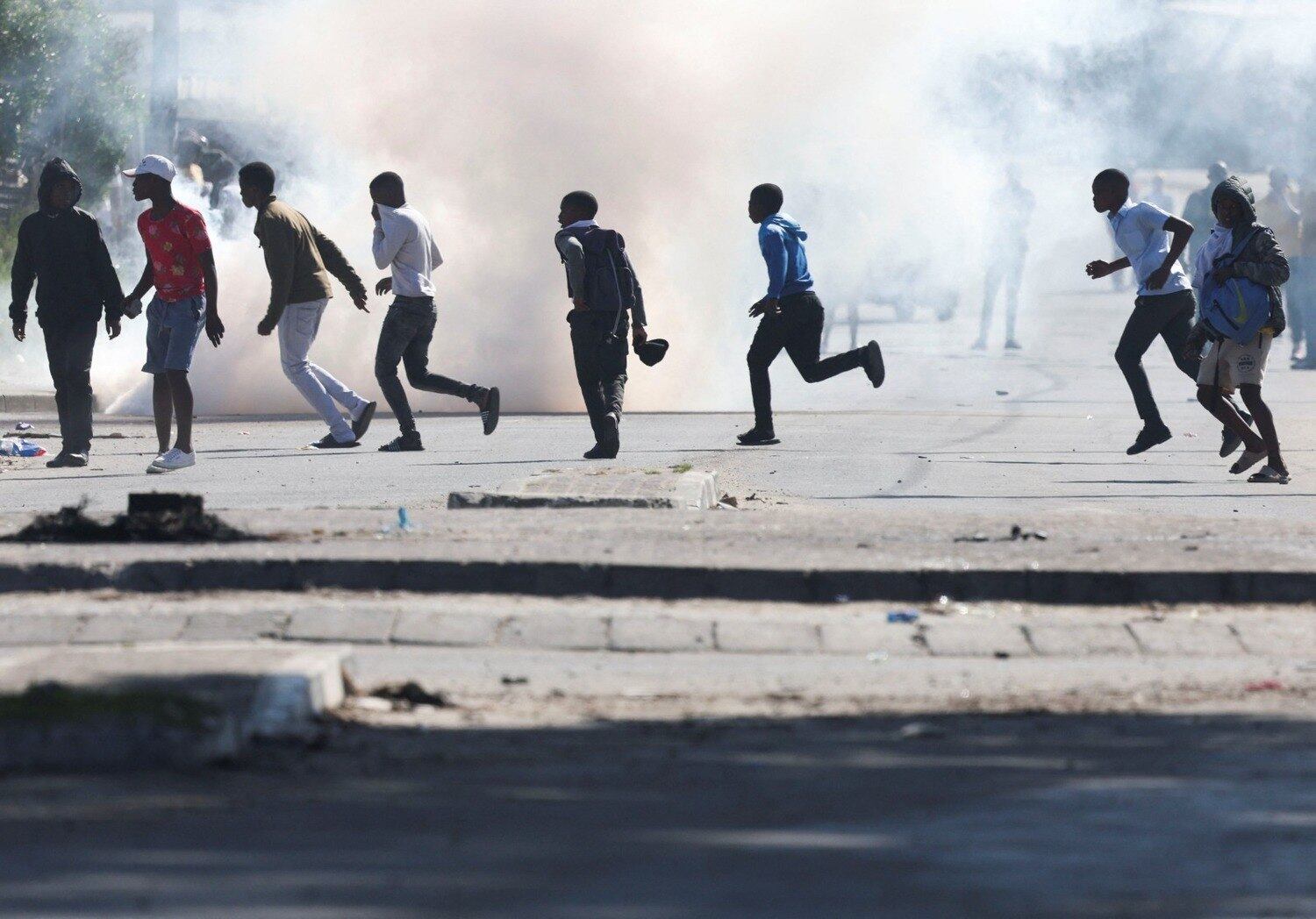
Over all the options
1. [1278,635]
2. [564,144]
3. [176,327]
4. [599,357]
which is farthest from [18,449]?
[1278,635]

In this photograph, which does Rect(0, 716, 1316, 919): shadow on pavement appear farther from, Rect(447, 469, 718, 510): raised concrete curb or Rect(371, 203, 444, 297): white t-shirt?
Rect(371, 203, 444, 297): white t-shirt

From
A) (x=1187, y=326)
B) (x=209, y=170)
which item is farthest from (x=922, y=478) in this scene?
(x=209, y=170)

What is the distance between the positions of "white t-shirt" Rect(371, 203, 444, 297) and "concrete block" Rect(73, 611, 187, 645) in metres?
6.61

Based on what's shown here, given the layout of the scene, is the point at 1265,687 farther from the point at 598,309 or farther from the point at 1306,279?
the point at 1306,279

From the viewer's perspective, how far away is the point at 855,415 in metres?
17.0

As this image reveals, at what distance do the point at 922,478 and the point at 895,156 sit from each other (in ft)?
41.7

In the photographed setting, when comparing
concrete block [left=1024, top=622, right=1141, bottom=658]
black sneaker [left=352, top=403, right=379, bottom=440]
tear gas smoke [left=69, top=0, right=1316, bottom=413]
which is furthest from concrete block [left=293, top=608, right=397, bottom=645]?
tear gas smoke [left=69, top=0, right=1316, bottom=413]

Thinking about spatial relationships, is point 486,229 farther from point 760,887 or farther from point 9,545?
point 760,887

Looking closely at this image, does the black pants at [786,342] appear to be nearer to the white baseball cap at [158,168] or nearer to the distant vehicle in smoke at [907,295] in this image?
the white baseball cap at [158,168]

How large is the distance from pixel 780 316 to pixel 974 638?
7.04 m

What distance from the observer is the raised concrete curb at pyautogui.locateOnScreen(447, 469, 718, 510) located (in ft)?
30.3

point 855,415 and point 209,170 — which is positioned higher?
point 209,170

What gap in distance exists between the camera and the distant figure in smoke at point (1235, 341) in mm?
11414

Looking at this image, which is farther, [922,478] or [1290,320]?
[1290,320]
